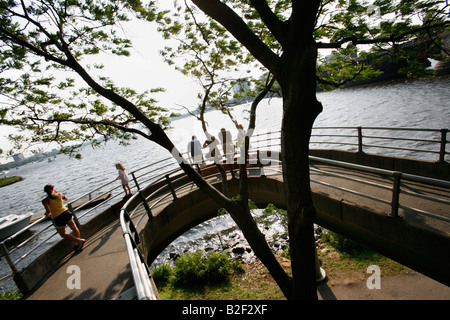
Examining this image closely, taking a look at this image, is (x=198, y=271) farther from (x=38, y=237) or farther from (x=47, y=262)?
(x=38, y=237)

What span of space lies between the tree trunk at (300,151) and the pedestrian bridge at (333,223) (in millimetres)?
1806

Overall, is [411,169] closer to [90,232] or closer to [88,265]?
[88,265]

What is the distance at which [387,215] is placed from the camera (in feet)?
13.6

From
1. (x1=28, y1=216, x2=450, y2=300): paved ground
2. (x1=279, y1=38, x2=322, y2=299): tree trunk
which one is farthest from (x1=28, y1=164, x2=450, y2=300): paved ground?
(x1=279, y1=38, x2=322, y2=299): tree trunk

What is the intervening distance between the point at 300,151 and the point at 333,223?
161 inches

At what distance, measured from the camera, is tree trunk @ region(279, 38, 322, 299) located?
231 centimetres

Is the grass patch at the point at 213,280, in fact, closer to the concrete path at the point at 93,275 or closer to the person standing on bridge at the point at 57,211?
the concrete path at the point at 93,275

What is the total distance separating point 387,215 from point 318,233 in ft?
19.7

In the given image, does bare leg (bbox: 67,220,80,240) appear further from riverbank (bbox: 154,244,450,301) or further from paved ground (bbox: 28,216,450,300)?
riverbank (bbox: 154,244,450,301)

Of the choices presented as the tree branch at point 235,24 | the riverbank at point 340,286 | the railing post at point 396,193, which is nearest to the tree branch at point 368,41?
the tree branch at point 235,24

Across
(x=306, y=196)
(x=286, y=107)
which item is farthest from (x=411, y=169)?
(x=286, y=107)

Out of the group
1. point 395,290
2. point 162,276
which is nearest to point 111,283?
point 162,276

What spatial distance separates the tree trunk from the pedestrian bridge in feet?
5.93

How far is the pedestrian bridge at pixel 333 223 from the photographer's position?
3.60 metres
